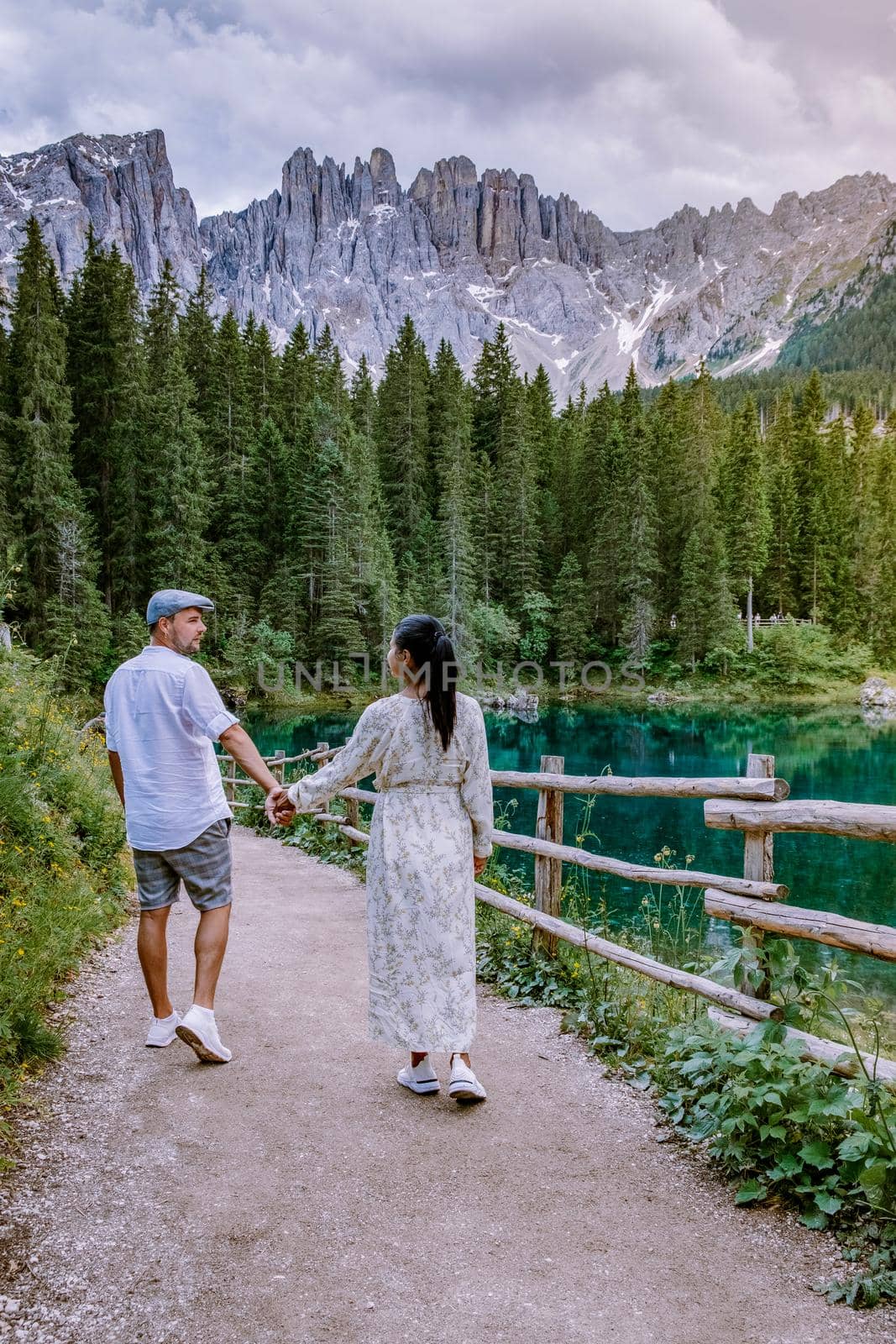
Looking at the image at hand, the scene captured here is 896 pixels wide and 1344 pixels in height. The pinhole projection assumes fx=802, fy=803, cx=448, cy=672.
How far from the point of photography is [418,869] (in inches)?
123

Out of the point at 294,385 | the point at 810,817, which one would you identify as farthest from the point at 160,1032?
the point at 294,385

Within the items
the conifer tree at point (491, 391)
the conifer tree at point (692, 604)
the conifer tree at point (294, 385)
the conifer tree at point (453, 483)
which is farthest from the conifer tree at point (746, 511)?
the conifer tree at point (294, 385)

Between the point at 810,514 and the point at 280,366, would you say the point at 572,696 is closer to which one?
the point at 810,514

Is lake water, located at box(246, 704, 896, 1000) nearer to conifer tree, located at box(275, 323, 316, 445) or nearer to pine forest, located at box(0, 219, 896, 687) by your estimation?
pine forest, located at box(0, 219, 896, 687)

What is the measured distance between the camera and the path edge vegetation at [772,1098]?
2.29 m

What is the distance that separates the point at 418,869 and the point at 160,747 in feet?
3.98

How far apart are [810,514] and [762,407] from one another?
7418 centimetres

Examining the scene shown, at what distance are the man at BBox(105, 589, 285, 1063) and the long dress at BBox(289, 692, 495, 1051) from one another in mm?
528

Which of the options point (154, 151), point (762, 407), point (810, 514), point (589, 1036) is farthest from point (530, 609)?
point (154, 151)

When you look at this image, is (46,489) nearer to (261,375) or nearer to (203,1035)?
(261,375)

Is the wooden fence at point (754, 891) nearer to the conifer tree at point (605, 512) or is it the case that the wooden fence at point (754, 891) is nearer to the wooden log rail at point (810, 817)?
the wooden log rail at point (810, 817)

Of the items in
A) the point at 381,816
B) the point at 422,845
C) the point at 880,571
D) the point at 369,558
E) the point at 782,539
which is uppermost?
the point at 782,539

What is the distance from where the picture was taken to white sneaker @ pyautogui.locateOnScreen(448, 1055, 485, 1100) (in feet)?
10.4

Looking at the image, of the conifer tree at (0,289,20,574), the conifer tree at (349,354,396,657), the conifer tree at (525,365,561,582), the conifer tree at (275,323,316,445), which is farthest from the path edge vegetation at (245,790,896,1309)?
the conifer tree at (525,365,561,582)
